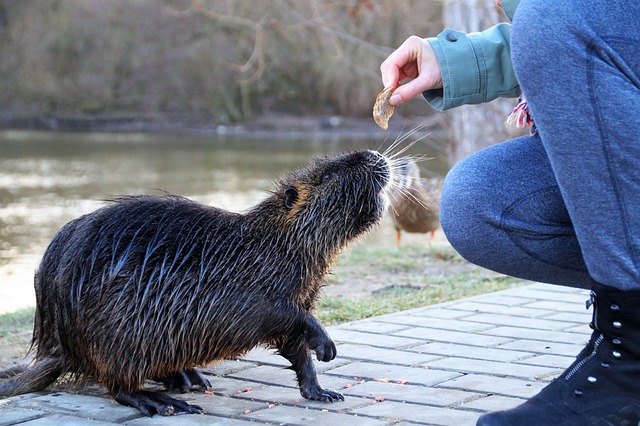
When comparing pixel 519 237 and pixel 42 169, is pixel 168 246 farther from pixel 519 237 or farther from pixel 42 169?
pixel 42 169

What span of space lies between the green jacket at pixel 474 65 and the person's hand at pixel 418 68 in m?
0.02

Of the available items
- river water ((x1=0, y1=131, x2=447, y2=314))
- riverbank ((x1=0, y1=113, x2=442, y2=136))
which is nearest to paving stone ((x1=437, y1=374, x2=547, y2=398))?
river water ((x1=0, y1=131, x2=447, y2=314))

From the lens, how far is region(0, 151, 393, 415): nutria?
264 cm

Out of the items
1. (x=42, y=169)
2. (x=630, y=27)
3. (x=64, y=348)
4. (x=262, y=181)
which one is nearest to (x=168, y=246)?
(x=64, y=348)

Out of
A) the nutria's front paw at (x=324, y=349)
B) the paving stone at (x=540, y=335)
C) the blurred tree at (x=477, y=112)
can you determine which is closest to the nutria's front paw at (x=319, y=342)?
the nutria's front paw at (x=324, y=349)

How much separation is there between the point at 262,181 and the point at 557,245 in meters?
11.4

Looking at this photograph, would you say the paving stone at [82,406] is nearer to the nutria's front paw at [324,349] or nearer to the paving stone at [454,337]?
the nutria's front paw at [324,349]

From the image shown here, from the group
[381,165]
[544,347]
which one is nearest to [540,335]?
[544,347]

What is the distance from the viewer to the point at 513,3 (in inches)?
95.5

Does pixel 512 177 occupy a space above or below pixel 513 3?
below

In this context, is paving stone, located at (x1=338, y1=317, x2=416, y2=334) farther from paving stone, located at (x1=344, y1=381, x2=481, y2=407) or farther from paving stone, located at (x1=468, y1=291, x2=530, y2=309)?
paving stone, located at (x1=344, y1=381, x2=481, y2=407)

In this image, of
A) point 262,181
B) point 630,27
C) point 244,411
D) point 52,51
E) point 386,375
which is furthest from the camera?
point 52,51

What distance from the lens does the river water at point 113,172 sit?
344 inches

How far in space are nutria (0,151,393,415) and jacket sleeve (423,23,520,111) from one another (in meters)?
0.44
